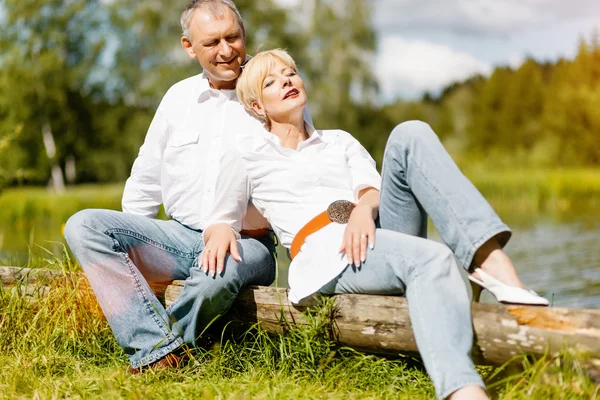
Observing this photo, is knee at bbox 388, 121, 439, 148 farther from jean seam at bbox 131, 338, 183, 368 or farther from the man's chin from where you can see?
jean seam at bbox 131, 338, 183, 368

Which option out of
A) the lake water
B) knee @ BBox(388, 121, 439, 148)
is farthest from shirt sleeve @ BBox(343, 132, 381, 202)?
the lake water

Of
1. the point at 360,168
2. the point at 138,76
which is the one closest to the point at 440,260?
the point at 360,168

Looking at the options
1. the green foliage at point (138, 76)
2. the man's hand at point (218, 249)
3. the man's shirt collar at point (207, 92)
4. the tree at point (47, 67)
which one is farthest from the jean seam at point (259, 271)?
the tree at point (47, 67)

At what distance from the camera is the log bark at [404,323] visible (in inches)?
83.1

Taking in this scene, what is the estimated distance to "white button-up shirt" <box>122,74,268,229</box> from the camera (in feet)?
9.88

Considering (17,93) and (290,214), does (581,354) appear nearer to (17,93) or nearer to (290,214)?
(290,214)

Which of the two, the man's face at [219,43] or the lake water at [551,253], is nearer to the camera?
the man's face at [219,43]

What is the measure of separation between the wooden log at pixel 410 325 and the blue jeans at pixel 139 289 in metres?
0.15

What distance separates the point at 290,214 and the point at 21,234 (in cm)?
1027

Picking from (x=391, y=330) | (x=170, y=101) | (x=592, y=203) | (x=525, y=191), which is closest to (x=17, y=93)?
(x=525, y=191)

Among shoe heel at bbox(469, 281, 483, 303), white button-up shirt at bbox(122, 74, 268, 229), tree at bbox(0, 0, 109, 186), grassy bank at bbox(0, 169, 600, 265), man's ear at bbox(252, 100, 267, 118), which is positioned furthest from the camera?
tree at bbox(0, 0, 109, 186)

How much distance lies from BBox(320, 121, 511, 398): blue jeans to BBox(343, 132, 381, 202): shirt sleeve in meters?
0.15

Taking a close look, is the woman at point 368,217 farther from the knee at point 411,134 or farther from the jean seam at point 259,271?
the jean seam at point 259,271

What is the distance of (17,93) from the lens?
20.9m
